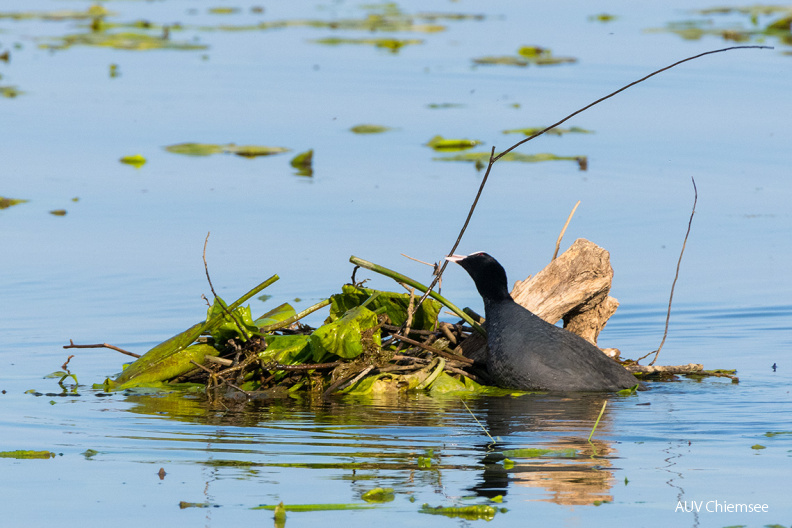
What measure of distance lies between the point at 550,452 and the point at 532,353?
1.71 meters

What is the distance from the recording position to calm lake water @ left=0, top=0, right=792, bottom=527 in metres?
6.50

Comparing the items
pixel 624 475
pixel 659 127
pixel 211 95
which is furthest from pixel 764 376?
pixel 211 95

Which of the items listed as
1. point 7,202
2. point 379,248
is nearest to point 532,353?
point 379,248

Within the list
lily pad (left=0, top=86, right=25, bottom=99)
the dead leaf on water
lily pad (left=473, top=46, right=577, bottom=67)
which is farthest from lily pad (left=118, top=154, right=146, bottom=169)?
lily pad (left=473, top=46, right=577, bottom=67)

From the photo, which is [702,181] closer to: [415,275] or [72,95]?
[415,275]

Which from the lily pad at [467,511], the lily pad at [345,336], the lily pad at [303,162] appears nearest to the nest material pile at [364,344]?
the lily pad at [345,336]

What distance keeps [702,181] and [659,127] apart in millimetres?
3158

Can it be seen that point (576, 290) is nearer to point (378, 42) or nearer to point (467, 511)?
point (467, 511)

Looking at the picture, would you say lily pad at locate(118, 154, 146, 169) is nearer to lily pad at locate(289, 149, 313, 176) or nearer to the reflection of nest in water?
lily pad at locate(289, 149, 313, 176)

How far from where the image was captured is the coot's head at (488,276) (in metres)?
8.77

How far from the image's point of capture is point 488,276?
28.9ft

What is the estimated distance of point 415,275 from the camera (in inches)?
461

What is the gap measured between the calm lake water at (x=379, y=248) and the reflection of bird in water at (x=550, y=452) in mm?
27

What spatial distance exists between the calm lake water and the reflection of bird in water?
0.03 m
